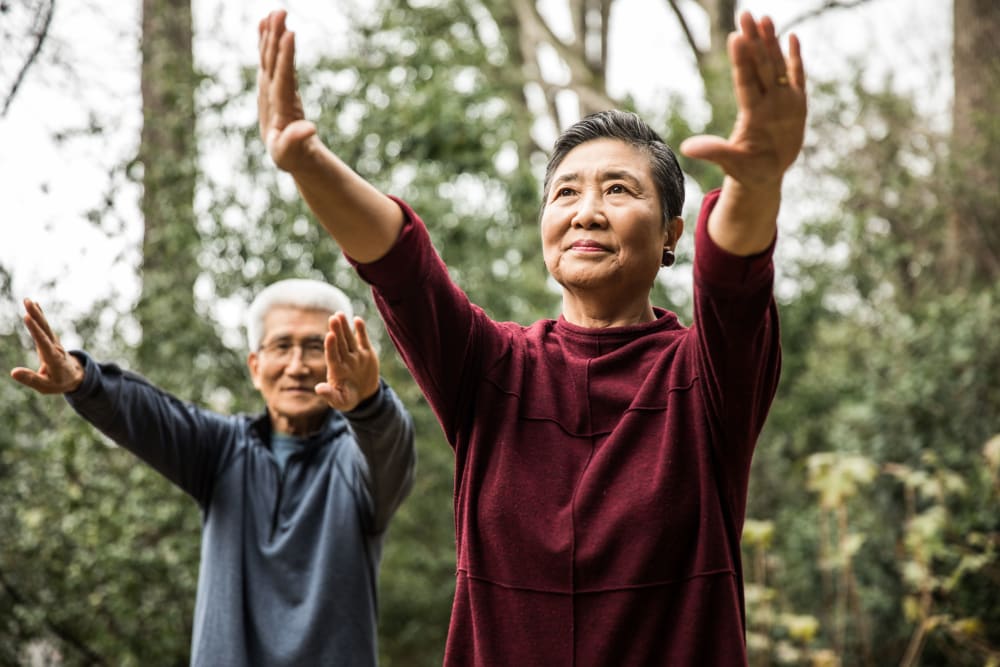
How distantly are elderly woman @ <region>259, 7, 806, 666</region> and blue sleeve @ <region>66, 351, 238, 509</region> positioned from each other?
1269mm

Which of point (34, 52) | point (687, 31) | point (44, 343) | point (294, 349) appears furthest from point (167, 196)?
point (687, 31)

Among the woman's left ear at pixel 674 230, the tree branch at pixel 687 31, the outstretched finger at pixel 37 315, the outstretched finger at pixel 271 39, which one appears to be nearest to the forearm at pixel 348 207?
the outstretched finger at pixel 271 39

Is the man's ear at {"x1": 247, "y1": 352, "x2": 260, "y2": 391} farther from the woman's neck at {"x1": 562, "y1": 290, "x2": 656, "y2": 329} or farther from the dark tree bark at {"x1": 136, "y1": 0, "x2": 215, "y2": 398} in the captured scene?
the dark tree bark at {"x1": 136, "y1": 0, "x2": 215, "y2": 398}

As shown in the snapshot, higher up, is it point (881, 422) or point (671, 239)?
point (671, 239)

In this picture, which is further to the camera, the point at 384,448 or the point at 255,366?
the point at 255,366

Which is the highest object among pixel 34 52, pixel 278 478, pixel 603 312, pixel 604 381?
pixel 34 52

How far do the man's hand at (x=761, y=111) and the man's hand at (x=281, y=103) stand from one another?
0.53 m

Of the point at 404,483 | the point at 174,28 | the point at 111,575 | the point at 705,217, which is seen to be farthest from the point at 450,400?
the point at 174,28

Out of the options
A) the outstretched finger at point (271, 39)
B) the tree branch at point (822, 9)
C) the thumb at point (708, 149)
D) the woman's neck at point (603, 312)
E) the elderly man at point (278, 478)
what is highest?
the tree branch at point (822, 9)

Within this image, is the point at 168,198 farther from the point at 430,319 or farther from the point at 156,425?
the point at 430,319

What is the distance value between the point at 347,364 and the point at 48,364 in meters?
0.99

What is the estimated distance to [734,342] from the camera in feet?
5.70

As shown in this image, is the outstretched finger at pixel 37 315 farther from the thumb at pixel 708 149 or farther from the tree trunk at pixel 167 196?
the tree trunk at pixel 167 196

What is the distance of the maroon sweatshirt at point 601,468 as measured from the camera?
1.75m
